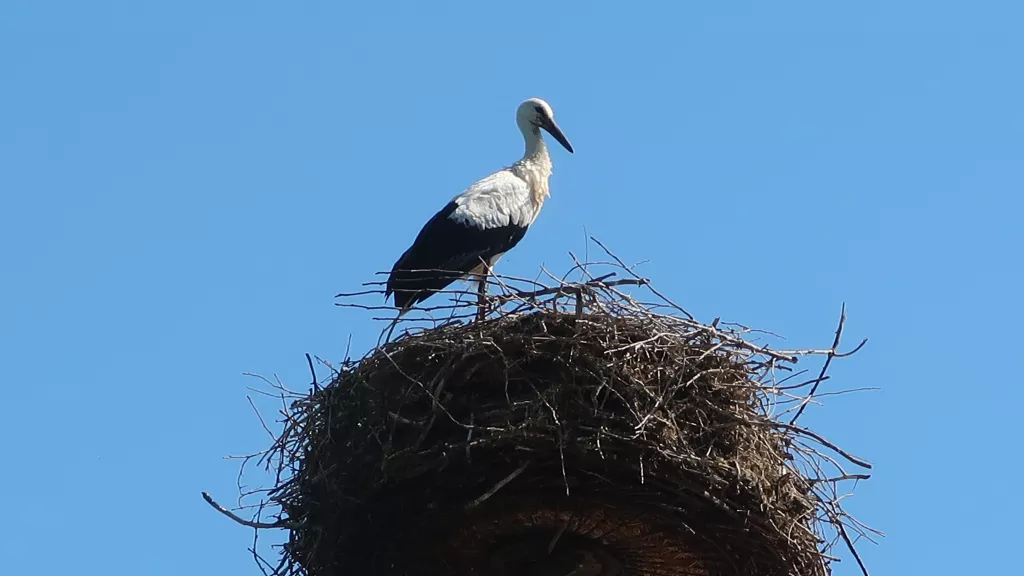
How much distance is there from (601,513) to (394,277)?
3021 millimetres

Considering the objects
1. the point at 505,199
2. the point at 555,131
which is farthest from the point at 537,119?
the point at 505,199

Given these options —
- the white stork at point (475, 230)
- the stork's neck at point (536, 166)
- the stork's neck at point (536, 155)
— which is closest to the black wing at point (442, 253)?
the white stork at point (475, 230)

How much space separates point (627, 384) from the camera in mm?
5336

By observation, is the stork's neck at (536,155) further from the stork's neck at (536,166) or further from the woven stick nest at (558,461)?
the woven stick nest at (558,461)

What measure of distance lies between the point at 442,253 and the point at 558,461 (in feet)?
10.3

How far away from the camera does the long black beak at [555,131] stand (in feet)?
30.9

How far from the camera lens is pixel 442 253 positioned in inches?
322

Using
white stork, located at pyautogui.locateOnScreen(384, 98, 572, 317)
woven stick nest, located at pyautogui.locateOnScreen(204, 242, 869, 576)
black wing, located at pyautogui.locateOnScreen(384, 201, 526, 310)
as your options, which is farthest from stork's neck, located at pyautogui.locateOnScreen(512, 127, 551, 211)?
woven stick nest, located at pyautogui.locateOnScreen(204, 242, 869, 576)

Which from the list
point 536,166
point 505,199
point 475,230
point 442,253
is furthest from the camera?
point 536,166

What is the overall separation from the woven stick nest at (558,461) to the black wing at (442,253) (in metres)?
2.26

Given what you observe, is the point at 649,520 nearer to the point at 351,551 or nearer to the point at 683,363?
the point at 683,363

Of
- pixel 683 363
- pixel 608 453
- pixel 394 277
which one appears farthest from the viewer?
pixel 394 277

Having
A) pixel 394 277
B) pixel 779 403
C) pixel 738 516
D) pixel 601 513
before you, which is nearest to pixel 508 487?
pixel 601 513

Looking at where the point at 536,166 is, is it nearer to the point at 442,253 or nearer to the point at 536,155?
the point at 536,155
